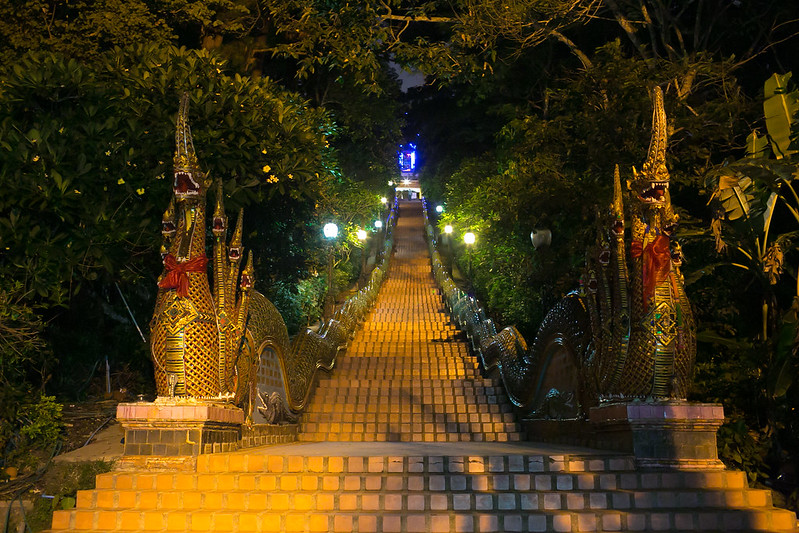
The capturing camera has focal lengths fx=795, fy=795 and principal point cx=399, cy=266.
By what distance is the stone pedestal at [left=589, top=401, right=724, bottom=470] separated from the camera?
738 centimetres

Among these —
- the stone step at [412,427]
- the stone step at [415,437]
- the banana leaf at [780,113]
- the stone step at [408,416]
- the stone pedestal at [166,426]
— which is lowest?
the stone step at [415,437]

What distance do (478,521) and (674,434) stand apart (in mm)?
2137

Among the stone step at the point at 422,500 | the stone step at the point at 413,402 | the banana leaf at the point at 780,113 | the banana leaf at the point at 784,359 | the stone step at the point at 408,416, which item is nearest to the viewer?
the stone step at the point at 422,500

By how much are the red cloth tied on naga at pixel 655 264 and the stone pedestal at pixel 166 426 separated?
439 cm

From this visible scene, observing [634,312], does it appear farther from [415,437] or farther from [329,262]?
[329,262]

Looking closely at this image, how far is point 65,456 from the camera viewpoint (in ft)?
30.4

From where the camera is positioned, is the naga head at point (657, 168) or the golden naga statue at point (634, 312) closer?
the golden naga statue at point (634, 312)

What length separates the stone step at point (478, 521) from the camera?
662 centimetres

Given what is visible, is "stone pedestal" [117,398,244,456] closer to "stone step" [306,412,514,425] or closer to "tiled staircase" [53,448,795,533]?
"tiled staircase" [53,448,795,533]

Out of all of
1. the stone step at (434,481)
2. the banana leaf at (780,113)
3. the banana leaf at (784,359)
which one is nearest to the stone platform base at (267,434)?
the stone step at (434,481)

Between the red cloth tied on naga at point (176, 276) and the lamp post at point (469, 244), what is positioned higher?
the lamp post at point (469, 244)

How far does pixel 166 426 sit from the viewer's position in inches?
296

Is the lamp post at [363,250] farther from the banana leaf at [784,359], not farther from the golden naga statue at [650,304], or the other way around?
the banana leaf at [784,359]

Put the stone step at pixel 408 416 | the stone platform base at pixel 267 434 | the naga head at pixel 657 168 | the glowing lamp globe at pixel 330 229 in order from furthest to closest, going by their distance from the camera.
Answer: the glowing lamp globe at pixel 330 229 < the stone step at pixel 408 416 < the stone platform base at pixel 267 434 < the naga head at pixel 657 168
